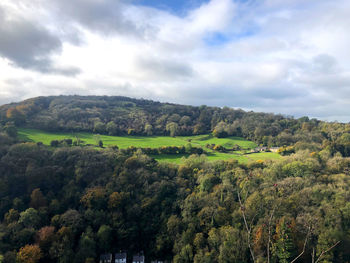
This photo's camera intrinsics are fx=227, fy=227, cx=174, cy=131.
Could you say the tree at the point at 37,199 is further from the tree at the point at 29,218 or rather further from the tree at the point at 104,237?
the tree at the point at 104,237

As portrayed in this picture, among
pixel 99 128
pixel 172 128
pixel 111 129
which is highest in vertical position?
pixel 172 128

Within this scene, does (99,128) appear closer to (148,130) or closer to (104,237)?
(148,130)

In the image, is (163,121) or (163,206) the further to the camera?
(163,121)

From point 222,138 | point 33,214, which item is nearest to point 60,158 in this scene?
point 33,214

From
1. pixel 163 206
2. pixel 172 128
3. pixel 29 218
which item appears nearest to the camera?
pixel 29 218

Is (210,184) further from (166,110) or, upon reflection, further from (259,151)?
(166,110)

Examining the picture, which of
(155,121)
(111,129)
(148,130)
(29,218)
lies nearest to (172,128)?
(148,130)

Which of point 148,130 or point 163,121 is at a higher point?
point 163,121
